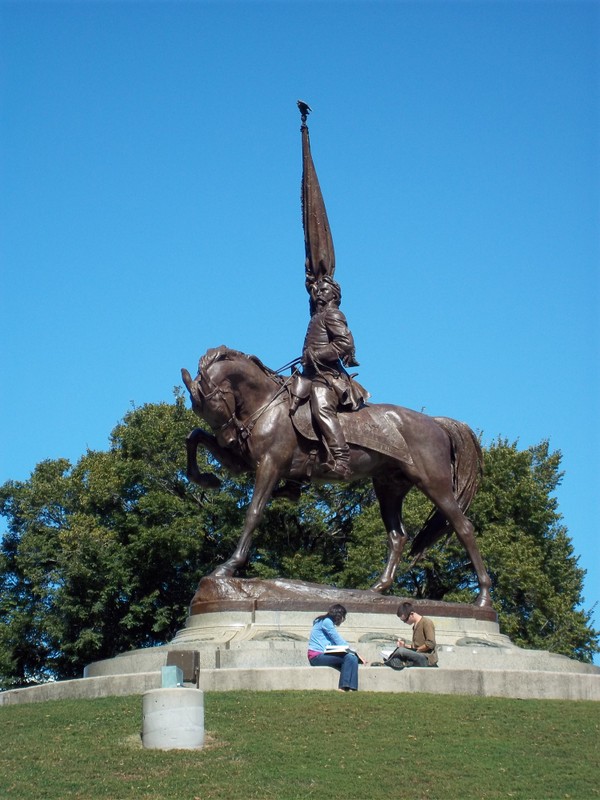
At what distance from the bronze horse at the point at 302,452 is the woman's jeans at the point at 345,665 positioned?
369 centimetres

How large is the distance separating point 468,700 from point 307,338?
795 cm

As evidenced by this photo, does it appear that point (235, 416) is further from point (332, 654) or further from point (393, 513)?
point (332, 654)

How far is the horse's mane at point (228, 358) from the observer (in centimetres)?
2084

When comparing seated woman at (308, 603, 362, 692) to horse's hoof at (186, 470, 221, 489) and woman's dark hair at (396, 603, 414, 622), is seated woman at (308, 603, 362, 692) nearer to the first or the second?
woman's dark hair at (396, 603, 414, 622)

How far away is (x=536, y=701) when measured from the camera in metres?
16.8

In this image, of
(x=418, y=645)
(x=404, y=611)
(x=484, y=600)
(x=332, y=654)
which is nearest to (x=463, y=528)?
(x=484, y=600)

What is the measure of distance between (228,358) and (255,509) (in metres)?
2.59

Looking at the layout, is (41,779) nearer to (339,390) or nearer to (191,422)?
(339,390)

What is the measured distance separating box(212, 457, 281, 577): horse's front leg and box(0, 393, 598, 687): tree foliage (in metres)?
18.3

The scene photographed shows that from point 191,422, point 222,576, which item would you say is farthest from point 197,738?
point 191,422

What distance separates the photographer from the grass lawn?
1246 cm

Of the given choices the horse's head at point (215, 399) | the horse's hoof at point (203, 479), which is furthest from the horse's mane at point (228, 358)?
the horse's hoof at point (203, 479)

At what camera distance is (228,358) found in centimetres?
2106

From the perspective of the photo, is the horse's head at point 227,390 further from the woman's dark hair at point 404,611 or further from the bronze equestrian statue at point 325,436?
the woman's dark hair at point 404,611
